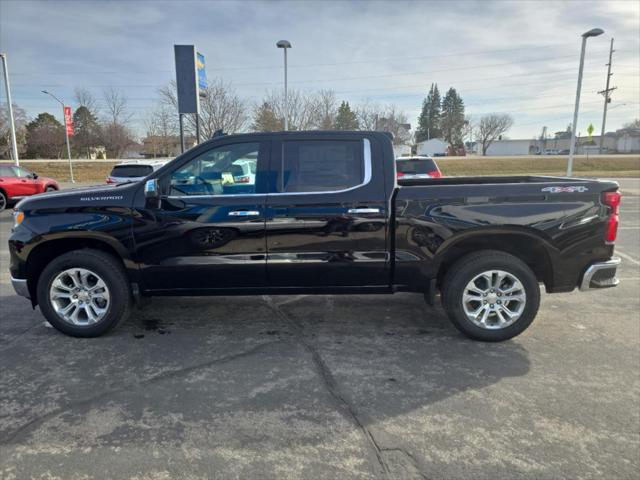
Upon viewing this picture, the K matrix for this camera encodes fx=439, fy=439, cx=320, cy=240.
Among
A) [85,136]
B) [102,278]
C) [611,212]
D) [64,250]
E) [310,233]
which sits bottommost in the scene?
[102,278]

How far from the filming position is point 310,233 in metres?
3.92

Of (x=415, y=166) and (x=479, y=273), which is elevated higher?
(x=415, y=166)

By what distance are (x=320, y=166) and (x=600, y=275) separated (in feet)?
8.80

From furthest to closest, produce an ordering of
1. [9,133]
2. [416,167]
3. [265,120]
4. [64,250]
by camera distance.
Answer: [9,133], [265,120], [416,167], [64,250]

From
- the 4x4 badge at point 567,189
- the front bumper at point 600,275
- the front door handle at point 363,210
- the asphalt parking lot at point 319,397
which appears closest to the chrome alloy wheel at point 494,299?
the asphalt parking lot at point 319,397

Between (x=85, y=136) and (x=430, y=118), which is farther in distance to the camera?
(x=430, y=118)

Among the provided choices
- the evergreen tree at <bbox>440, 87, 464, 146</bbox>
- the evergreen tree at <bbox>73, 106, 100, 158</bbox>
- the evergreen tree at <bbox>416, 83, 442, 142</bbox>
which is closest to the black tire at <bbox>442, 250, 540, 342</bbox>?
the evergreen tree at <bbox>73, 106, 100, 158</bbox>

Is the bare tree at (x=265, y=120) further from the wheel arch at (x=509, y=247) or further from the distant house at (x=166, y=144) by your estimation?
the wheel arch at (x=509, y=247)

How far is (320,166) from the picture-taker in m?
4.00

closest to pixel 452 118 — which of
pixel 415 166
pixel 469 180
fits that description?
pixel 415 166

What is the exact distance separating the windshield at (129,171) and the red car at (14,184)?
3217mm

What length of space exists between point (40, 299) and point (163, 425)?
2.15 metres

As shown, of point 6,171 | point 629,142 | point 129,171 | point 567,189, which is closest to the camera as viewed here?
point 567,189

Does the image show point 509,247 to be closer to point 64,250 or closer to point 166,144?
point 64,250
